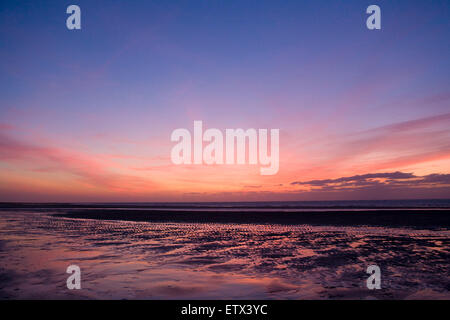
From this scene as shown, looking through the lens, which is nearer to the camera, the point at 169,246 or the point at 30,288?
the point at 30,288

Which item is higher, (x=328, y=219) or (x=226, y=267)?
(x=226, y=267)

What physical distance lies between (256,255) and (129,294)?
22.6ft

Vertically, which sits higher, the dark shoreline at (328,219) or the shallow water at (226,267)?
the shallow water at (226,267)

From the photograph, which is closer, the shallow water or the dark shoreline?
the shallow water

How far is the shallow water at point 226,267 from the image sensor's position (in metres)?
8.63

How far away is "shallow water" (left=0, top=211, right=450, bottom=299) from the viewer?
8633mm

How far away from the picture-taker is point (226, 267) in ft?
38.1

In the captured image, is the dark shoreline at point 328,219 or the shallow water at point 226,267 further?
the dark shoreline at point 328,219

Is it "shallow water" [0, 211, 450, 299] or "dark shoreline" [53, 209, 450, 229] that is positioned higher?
"shallow water" [0, 211, 450, 299]

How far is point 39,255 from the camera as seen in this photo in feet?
45.3
